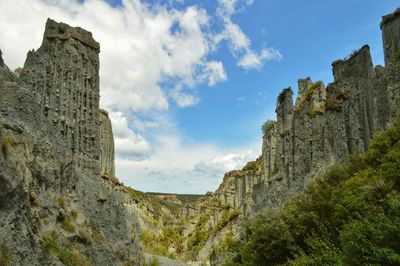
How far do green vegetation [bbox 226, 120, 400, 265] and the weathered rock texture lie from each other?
6532 millimetres

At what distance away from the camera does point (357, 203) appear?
19.5 m

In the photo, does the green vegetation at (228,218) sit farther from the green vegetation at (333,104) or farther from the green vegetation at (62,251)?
the green vegetation at (62,251)

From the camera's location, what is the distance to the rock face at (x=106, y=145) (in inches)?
2972

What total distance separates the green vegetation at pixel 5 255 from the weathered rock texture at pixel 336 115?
24.5 meters

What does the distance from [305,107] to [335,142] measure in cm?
704

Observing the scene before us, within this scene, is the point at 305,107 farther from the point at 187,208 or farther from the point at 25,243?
the point at 187,208

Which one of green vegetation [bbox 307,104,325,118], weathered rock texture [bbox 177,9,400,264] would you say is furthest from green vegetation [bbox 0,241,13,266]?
green vegetation [bbox 307,104,325,118]

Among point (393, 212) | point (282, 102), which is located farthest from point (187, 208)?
point (393, 212)

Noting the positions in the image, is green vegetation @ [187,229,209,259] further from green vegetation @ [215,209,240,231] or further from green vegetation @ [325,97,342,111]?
green vegetation @ [325,97,342,111]

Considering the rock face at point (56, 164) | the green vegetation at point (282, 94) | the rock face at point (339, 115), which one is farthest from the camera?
the green vegetation at point (282, 94)

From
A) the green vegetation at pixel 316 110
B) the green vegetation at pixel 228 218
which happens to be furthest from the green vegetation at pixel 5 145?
the green vegetation at pixel 228 218

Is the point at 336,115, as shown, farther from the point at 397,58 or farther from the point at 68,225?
the point at 68,225

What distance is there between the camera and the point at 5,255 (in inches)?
576

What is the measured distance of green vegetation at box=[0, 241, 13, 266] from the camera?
564 inches
